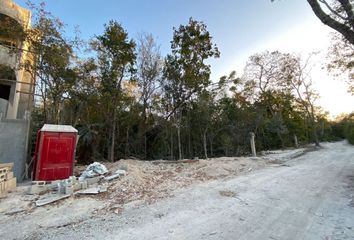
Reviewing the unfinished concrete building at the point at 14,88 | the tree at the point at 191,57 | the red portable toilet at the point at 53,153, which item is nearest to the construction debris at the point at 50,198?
the red portable toilet at the point at 53,153

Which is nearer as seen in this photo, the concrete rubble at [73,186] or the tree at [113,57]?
the concrete rubble at [73,186]

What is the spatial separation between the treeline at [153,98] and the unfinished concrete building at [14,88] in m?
0.65

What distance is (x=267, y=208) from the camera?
167 inches

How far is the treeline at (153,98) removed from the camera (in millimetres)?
10391

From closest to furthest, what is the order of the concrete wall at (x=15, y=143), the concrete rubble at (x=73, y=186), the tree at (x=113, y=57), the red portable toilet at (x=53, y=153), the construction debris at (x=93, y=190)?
the concrete rubble at (x=73, y=186)
the construction debris at (x=93, y=190)
the red portable toilet at (x=53, y=153)
the concrete wall at (x=15, y=143)
the tree at (x=113, y=57)

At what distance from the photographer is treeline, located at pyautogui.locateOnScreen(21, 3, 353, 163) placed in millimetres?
10391

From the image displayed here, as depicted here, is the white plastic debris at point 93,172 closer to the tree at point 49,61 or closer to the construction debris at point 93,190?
the construction debris at point 93,190

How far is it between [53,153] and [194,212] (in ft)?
16.6

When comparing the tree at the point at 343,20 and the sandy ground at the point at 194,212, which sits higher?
the tree at the point at 343,20

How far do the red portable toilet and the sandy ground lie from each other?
1238 millimetres

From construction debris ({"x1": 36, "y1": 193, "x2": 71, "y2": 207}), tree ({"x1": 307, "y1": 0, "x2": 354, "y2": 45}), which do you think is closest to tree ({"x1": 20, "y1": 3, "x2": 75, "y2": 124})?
construction debris ({"x1": 36, "y1": 193, "x2": 71, "y2": 207})

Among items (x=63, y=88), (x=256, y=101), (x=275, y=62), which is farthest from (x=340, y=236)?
(x=275, y=62)

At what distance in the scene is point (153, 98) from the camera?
1570 cm

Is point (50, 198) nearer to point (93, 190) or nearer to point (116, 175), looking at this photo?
point (93, 190)
